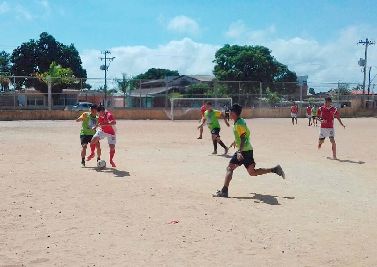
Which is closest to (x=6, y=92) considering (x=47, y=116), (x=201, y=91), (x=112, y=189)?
(x=47, y=116)

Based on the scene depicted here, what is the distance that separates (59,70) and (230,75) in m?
22.7

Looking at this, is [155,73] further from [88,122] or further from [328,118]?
[88,122]

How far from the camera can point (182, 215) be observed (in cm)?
682

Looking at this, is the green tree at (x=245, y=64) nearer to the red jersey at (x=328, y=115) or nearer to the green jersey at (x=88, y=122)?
the red jersey at (x=328, y=115)

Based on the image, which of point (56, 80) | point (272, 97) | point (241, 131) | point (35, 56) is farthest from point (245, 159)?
point (35, 56)

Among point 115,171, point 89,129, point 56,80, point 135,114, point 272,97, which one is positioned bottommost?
point 115,171

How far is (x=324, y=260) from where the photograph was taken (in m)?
5.06

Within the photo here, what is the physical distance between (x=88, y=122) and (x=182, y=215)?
19.1 ft

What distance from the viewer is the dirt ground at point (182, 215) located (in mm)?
5160

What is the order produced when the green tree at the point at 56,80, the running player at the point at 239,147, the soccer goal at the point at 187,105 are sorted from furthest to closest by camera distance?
the green tree at the point at 56,80 < the soccer goal at the point at 187,105 < the running player at the point at 239,147

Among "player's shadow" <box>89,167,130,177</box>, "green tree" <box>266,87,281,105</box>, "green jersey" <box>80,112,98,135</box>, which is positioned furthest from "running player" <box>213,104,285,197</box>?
"green tree" <box>266,87,281,105</box>

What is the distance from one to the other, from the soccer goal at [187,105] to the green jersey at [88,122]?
1128 inches

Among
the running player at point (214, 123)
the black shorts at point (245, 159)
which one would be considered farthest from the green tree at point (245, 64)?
the black shorts at point (245, 159)

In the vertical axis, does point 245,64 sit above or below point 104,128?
above
